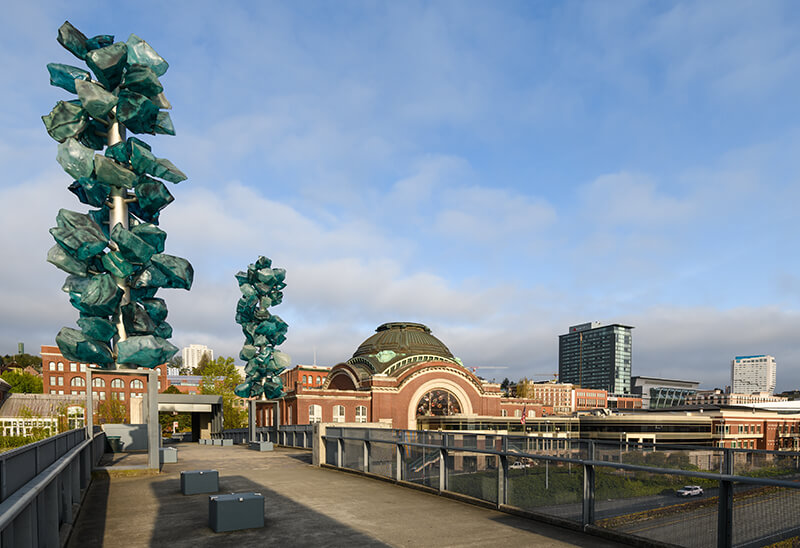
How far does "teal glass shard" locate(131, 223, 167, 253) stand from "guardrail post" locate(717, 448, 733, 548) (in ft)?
70.6

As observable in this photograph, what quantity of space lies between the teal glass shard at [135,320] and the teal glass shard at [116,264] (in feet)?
4.94

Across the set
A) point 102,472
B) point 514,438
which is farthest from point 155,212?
point 514,438

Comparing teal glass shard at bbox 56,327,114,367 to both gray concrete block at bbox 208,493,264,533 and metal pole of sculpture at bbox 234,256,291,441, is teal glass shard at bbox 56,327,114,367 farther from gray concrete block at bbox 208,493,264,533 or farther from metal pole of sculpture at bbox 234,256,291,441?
metal pole of sculpture at bbox 234,256,291,441

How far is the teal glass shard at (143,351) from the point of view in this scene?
823 inches

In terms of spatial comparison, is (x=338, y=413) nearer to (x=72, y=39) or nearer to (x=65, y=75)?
(x=65, y=75)

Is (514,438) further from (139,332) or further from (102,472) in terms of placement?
(139,332)

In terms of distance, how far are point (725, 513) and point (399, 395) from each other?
62327 mm

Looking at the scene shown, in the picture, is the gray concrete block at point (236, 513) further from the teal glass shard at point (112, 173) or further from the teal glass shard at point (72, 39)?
the teal glass shard at point (72, 39)

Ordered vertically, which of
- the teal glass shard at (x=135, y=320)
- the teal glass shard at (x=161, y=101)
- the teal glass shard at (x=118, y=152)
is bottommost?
the teal glass shard at (x=135, y=320)

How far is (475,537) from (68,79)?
23414 mm

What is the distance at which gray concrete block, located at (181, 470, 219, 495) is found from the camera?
1441cm

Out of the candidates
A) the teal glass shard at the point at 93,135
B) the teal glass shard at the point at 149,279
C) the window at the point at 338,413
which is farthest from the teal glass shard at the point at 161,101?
the window at the point at 338,413

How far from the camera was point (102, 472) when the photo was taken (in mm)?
18422

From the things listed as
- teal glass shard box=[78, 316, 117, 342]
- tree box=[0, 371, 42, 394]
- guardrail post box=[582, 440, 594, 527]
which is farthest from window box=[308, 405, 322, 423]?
tree box=[0, 371, 42, 394]
